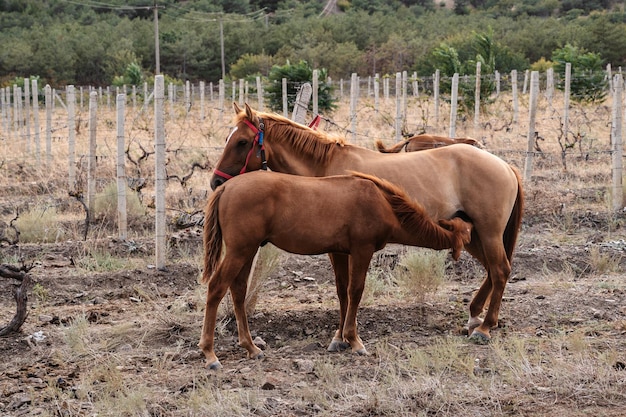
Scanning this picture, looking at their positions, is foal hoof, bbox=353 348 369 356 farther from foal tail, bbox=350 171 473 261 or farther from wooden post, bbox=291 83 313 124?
wooden post, bbox=291 83 313 124

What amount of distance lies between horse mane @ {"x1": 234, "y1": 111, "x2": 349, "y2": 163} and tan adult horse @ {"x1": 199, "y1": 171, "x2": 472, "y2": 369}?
0.61 metres

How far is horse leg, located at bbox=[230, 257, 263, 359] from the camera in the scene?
20.7 feet

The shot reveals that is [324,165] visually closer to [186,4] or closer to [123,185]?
[123,185]

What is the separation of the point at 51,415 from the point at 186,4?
77.9m

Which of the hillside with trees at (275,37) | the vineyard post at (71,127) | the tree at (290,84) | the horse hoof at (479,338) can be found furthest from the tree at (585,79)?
the horse hoof at (479,338)

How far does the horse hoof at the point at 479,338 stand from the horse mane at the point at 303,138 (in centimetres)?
185

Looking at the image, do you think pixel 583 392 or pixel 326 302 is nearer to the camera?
pixel 583 392

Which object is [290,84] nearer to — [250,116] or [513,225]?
[513,225]

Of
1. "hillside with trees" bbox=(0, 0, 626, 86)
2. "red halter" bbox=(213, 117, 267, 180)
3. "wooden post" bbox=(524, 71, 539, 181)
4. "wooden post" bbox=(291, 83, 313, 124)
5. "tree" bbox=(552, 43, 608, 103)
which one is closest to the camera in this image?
"red halter" bbox=(213, 117, 267, 180)

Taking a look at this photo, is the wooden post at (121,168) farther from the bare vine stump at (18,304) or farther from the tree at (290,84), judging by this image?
the tree at (290,84)

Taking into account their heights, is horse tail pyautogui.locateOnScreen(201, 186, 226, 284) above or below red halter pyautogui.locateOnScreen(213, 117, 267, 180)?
below

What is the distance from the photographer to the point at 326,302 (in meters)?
7.85

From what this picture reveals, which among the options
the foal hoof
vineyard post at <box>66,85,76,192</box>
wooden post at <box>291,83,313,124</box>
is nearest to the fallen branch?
the foal hoof

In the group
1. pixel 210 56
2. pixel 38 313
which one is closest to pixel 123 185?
pixel 38 313
